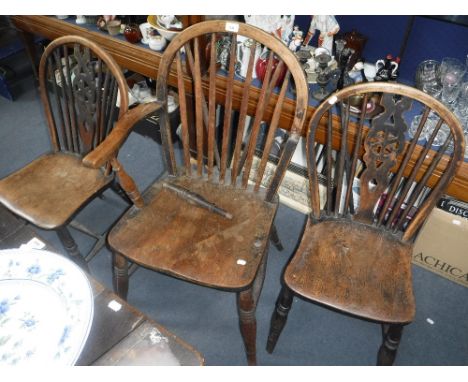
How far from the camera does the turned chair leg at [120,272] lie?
1189 mm

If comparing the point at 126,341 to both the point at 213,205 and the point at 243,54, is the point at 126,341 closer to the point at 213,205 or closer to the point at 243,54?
the point at 213,205

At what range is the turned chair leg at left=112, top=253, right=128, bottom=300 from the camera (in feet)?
3.90

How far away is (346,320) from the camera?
1.50 meters

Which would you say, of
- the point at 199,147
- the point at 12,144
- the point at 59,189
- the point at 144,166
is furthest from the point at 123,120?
the point at 12,144

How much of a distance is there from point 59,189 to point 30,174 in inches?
6.2

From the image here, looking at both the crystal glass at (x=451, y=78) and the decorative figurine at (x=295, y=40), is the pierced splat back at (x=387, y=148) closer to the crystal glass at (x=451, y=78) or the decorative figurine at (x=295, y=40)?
the crystal glass at (x=451, y=78)

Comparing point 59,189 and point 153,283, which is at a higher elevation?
point 59,189

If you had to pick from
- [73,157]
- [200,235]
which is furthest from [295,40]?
[73,157]

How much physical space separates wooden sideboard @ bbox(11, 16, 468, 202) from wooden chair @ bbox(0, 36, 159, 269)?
0.36 meters

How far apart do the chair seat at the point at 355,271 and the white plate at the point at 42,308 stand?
1.88 feet

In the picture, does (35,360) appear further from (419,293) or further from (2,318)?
(419,293)

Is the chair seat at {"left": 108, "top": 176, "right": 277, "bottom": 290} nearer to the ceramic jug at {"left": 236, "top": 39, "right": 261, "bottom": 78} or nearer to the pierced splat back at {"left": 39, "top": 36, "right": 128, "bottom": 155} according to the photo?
the pierced splat back at {"left": 39, "top": 36, "right": 128, "bottom": 155}

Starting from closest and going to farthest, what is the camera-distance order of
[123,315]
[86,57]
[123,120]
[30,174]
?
[123,315]
[123,120]
[86,57]
[30,174]

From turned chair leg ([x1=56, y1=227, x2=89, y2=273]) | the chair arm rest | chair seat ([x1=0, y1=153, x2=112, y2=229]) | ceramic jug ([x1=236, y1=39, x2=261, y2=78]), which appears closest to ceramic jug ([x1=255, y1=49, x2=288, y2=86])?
ceramic jug ([x1=236, y1=39, x2=261, y2=78])
